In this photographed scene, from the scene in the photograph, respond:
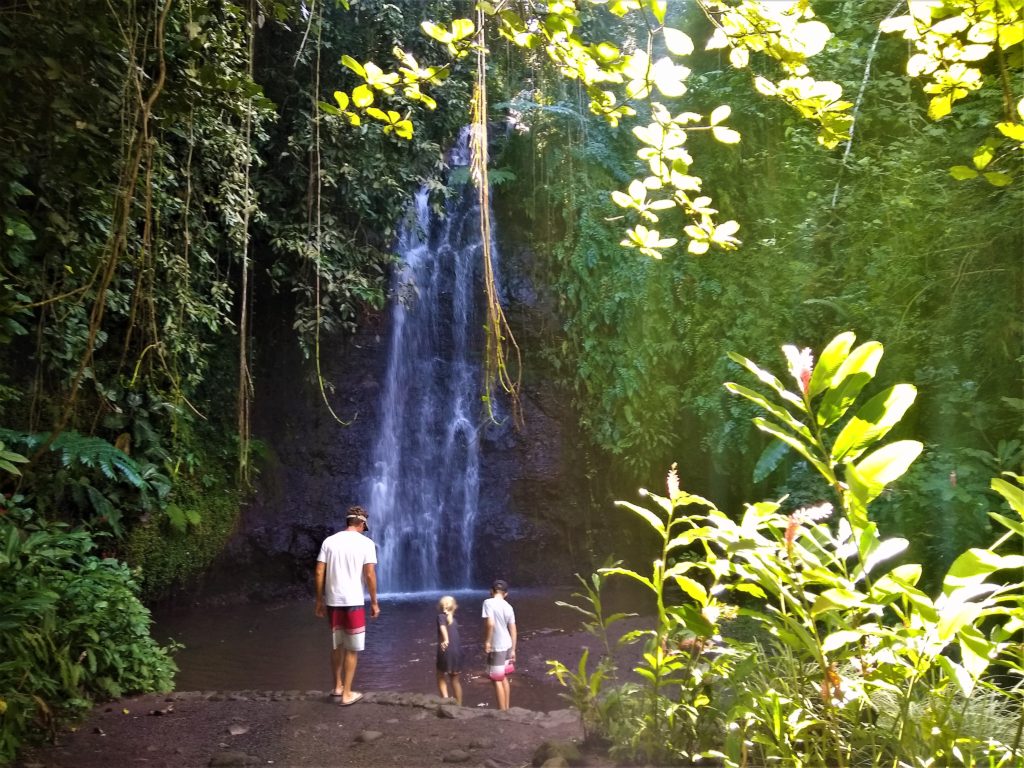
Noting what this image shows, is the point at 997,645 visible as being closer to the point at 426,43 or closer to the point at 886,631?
the point at 886,631

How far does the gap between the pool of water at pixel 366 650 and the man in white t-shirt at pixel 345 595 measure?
1.53 metres

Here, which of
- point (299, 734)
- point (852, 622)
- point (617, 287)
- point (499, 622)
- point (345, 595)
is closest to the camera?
point (852, 622)

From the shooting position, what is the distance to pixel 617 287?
32.3 ft

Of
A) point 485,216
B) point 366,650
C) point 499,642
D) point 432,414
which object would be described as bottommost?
point 366,650

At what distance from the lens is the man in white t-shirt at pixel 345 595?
16.4 feet

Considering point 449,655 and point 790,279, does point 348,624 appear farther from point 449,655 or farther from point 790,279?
point 790,279

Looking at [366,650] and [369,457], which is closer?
[366,650]

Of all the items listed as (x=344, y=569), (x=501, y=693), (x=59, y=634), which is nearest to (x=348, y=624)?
(x=344, y=569)

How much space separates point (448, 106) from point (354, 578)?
19.8 feet

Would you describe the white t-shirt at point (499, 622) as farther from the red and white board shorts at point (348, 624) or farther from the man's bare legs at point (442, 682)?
the red and white board shorts at point (348, 624)

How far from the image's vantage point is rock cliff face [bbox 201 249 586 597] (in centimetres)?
1067

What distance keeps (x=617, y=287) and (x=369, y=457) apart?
4430 millimetres

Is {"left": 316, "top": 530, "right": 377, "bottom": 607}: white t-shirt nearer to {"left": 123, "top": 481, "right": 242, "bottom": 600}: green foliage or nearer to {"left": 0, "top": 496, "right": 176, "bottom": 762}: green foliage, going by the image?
{"left": 0, "top": 496, "right": 176, "bottom": 762}: green foliage

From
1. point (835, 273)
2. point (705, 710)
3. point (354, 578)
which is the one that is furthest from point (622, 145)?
point (705, 710)
